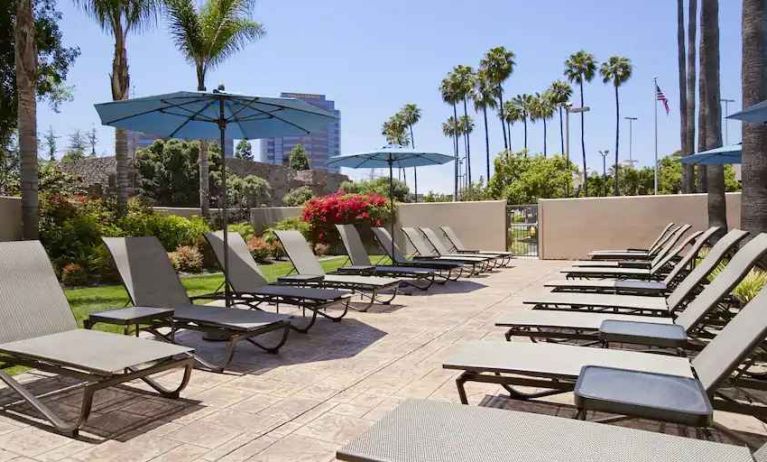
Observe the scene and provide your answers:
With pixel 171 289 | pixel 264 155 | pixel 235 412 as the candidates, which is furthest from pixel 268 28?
pixel 264 155

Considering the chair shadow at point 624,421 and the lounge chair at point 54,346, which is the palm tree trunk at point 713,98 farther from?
the lounge chair at point 54,346

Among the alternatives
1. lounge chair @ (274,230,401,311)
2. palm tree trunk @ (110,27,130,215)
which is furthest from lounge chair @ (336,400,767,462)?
palm tree trunk @ (110,27,130,215)

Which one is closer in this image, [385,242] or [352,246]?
[352,246]

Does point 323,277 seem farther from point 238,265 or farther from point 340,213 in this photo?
point 340,213

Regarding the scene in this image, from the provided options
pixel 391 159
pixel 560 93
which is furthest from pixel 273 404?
pixel 560 93

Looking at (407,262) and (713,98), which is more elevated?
(713,98)

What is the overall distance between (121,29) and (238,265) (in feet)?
35.6

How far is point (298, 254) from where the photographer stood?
8375 mm

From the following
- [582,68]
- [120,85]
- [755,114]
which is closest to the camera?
[755,114]

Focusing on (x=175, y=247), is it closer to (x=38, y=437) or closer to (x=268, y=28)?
(x=268, y=28)

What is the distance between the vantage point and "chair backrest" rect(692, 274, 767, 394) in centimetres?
259

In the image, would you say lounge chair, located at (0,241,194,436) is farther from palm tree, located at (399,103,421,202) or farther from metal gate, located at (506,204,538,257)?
palm tree, located at (399,103,421,202)

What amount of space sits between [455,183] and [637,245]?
4041cm

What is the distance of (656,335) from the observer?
374 centimetres
